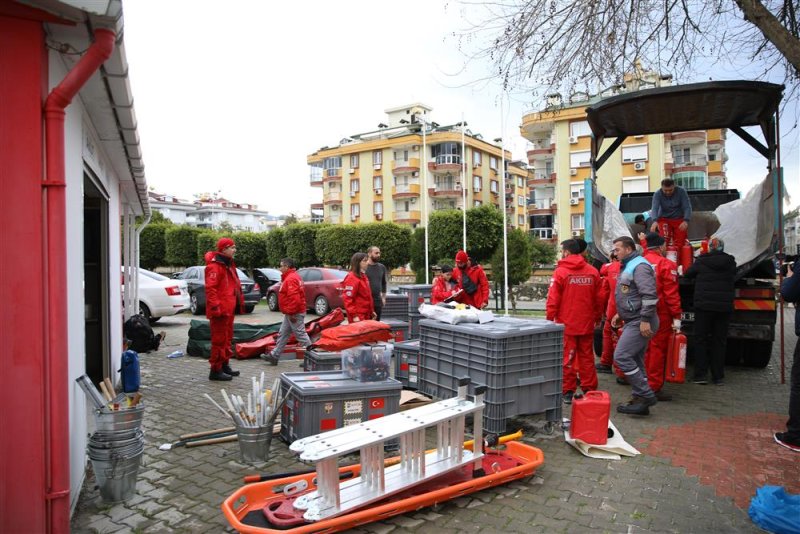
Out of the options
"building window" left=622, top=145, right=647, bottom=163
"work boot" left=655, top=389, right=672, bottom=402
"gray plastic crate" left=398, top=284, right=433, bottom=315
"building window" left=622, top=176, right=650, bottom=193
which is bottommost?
"work boot" left=655, top=389, right=672, bottom=402

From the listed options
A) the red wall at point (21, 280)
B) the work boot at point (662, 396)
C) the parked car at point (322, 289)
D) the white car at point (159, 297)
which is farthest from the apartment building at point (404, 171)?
the red wall at point (21, 280)

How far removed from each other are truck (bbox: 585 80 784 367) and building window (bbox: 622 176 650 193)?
38925mm

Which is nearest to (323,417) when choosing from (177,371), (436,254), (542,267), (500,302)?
(177,371)

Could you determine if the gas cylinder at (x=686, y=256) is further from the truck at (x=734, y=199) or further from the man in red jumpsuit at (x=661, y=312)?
the man in red jumpsuit at (x=661, y=312)

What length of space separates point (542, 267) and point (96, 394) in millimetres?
47198

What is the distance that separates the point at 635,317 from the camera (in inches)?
237

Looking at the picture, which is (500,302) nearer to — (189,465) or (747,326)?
(747,326)

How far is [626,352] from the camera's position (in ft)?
19.5

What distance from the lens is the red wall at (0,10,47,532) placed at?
10.1 feet

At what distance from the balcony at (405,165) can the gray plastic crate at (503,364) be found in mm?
54054

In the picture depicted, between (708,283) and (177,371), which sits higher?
(708,283)

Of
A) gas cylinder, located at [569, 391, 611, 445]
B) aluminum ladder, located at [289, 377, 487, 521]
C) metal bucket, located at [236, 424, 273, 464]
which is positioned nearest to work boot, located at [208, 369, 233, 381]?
metal bucket, located at [236, 424, 273, 464]

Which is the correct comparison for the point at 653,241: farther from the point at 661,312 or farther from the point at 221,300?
the point at 221,300

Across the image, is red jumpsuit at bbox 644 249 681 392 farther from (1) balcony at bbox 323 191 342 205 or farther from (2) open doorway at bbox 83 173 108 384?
(1) balcony at bbox 323 191 342 205
